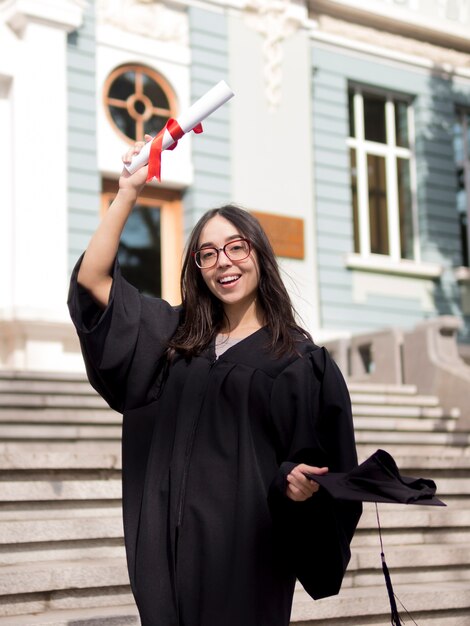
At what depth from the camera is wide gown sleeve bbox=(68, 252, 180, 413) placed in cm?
261

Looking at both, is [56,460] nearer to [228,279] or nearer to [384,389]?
[228,279]

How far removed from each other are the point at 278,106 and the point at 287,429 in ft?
28.7

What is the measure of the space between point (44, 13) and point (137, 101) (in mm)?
1274

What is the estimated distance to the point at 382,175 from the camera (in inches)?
468

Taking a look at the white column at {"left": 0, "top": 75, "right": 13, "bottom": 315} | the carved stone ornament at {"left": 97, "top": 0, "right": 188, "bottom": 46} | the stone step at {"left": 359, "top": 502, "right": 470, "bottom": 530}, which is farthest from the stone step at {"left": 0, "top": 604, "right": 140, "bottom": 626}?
the carved stone ornament at {"left": 97, "top": 0, "right": 188, "bottom": 46}

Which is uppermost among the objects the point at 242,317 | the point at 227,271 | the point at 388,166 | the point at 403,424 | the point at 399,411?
the point at 388,166

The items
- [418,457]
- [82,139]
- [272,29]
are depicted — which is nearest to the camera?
[418,457]

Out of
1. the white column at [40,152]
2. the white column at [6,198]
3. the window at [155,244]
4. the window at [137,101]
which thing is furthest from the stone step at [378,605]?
the window at [137,101]

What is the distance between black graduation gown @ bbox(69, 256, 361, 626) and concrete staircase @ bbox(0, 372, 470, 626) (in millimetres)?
1704

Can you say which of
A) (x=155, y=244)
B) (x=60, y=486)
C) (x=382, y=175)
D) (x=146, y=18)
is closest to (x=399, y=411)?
(x=155, y=244)

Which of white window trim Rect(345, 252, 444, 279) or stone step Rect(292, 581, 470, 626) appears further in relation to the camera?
white window trim Rect(345, 252, 444, 279)

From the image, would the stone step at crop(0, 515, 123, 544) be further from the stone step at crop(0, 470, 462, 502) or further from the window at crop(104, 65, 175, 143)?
the window at crop(104, 65, 175, 143)

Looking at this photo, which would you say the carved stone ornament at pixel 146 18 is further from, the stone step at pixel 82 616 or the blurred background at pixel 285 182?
the stone step at pixel 82 616

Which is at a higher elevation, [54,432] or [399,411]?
[399,411]
